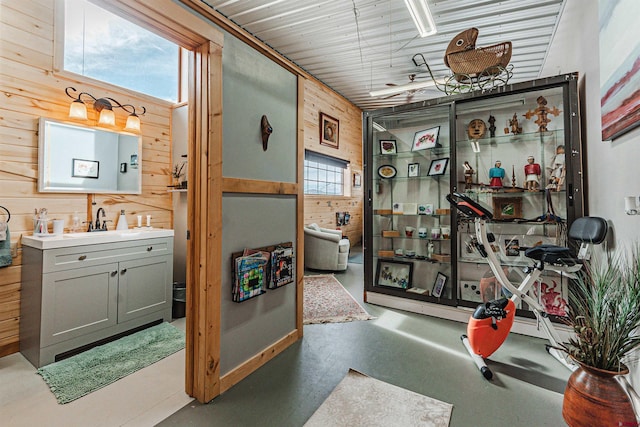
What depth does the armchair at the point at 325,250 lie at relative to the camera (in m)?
4.84

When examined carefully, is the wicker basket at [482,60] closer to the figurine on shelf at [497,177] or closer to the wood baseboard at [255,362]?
the figurine on shelf at [497,177]

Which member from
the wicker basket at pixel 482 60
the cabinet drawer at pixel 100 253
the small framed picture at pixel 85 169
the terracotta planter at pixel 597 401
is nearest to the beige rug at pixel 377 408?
the terracotta planter at pixel 597 401

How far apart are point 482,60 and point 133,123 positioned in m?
3.39

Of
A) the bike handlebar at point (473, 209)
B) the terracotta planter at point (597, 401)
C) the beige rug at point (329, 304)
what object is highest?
the bike handlebar at point (473, 209)

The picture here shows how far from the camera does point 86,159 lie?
2.70 meters

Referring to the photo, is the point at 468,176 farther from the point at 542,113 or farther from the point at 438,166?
the point at 542,113

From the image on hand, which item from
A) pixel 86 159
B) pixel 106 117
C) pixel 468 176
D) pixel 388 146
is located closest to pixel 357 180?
pixel 388 146

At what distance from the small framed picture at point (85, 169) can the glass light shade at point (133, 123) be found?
453 millimetres

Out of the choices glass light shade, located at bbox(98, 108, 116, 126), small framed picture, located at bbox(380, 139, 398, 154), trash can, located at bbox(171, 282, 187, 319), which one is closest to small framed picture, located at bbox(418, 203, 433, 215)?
small framed picture, located at bbox(380, 139, 398, 154)

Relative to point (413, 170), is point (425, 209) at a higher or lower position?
lower

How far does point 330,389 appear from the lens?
1.83 m

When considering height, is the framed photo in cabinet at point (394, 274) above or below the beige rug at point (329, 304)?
above

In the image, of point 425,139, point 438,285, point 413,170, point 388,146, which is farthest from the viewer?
point 388,146

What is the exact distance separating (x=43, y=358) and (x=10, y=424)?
63 centimetres
